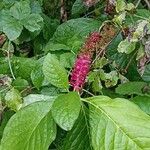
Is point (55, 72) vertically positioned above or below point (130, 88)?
above

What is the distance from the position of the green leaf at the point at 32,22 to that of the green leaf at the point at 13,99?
34cm

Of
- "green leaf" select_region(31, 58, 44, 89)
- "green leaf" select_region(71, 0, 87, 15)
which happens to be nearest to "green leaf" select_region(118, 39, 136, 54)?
"green leaf" select_region(31, 58, 44, 89)

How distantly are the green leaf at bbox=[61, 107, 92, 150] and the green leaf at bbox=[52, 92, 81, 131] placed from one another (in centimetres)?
7

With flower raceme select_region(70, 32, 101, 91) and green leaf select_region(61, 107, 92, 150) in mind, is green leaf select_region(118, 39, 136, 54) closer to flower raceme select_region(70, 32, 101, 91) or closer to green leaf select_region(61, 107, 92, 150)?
flower raceme select_region(70, 32, 101, 91)

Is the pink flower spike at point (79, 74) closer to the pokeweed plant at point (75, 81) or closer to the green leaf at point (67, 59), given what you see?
the pokeweed plant at point (75, 81)

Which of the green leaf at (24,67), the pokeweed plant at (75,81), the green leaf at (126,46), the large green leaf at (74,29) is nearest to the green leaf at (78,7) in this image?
the pokeweed plant at (75,81)

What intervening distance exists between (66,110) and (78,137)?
13cm

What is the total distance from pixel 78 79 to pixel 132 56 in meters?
0.35

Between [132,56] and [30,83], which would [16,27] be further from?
[132,56]

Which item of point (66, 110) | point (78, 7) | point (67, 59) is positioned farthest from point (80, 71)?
point (78, 7)

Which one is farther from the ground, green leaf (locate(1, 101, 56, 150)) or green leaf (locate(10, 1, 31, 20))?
green leaf (locate(10, 1, 31, 20))

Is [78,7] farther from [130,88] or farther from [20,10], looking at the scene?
[130,88]

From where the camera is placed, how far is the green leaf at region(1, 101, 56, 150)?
94 cm

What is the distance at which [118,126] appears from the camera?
88 cm
